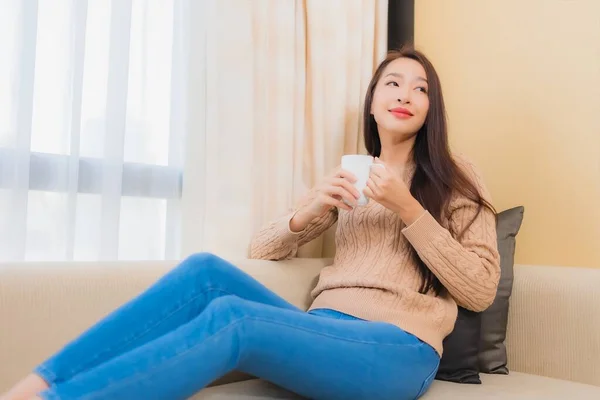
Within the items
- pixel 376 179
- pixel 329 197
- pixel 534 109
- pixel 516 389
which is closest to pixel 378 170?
pixel 376 179

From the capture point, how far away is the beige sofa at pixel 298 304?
1.18m

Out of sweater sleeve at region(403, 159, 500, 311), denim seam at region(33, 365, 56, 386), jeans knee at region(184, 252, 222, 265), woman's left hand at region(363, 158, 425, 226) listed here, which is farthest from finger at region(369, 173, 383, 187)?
denim seam at region(33, 365, 56, 386)

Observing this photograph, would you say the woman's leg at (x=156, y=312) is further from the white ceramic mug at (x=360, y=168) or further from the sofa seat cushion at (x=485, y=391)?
the white ceramic mug at (x=360, y=168)

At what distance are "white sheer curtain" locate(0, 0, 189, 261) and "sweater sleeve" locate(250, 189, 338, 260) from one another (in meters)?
0.23

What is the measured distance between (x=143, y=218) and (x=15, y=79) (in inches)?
18.0

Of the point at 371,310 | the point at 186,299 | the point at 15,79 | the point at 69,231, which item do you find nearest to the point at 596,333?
the point at 371,310

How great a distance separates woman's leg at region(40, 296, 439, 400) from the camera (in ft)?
3.13

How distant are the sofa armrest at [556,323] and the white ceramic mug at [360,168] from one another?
1.72ft

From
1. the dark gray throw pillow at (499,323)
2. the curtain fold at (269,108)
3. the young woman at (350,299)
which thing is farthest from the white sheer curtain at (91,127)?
the dark gray throw pillow at (499,323)

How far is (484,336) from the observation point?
1.55m

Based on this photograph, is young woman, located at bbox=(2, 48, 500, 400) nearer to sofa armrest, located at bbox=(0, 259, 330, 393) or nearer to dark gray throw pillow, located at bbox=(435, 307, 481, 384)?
dark gray throw pillow, located at bbox=(435, 307, 481, 384)

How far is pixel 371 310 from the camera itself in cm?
140

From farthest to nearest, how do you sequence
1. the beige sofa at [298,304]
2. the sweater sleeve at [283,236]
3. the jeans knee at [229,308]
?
the sweater sleeve at [283,236] → the beige sofa at [298,304] → the jeans knee at [229,308]

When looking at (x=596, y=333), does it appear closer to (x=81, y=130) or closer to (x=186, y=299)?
(x=186, y=299)
